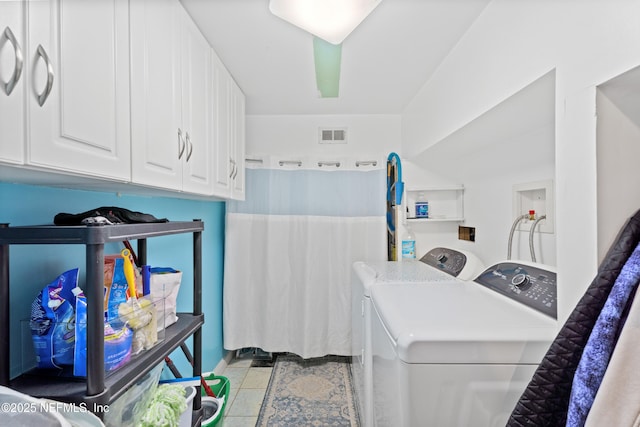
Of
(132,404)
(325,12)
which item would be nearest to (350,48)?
(325,12)

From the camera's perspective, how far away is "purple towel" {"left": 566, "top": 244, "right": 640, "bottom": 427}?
64 centimetres

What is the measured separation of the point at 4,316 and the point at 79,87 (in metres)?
0.65

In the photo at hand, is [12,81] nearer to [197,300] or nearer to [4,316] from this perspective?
[4,316]

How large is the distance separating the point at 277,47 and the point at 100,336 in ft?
5.07

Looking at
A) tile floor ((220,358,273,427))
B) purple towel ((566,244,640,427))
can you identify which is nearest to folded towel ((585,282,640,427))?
purple towel ((566,244,640,427))

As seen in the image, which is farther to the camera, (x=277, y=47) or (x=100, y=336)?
(x=277, y=47)

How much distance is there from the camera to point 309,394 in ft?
7.29

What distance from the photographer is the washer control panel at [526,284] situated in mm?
1177

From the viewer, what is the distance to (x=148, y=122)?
1112 mm

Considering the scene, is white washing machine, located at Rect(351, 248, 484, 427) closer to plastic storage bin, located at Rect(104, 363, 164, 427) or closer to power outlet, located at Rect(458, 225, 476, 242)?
power outlet, located at Rect(458, 225, 476, 242)

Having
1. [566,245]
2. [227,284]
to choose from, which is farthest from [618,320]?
[227,284]

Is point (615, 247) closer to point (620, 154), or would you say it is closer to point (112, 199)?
point (620, 154)

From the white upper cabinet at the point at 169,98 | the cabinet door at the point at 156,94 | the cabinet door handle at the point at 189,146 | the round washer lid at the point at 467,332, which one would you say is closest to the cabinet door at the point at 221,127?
the white upper cabinet at the point at 169,98

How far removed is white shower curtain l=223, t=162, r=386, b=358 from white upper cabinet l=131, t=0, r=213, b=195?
1.02 meters
